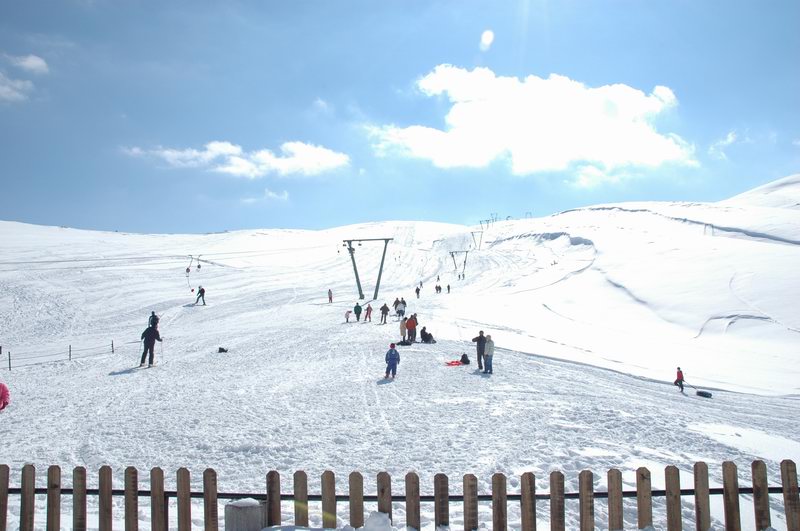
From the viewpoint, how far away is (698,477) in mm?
5598

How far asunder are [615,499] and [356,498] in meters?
2.50

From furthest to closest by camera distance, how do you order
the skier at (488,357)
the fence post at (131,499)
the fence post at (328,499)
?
the skier at (488,357) < the fence post at (131,499) < the fence post at (328,499)

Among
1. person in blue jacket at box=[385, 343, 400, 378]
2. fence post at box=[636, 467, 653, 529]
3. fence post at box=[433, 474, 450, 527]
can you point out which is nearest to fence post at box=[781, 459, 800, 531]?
fence post at box=[636, 467, 653, 529]

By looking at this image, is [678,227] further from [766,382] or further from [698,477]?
[698,477]

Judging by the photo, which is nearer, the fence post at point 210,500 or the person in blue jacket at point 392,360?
the fence post at point 210,500

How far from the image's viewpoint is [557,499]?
5555 millimetres

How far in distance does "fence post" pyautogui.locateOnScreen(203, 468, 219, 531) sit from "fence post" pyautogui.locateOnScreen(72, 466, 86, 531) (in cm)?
118

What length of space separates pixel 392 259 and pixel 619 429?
66.6m

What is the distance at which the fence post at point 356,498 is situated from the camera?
5.48 m

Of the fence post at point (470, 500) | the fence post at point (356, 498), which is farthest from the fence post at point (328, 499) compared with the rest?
the fence post at point (470, 500)

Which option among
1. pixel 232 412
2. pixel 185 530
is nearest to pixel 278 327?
pixel 232 412

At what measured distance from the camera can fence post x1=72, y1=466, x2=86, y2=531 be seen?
561 cm

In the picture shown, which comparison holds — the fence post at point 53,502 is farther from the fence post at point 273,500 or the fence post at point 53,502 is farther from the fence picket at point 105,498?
the fence post at point 273,500

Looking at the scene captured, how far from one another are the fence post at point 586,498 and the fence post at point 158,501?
4.04 meters
